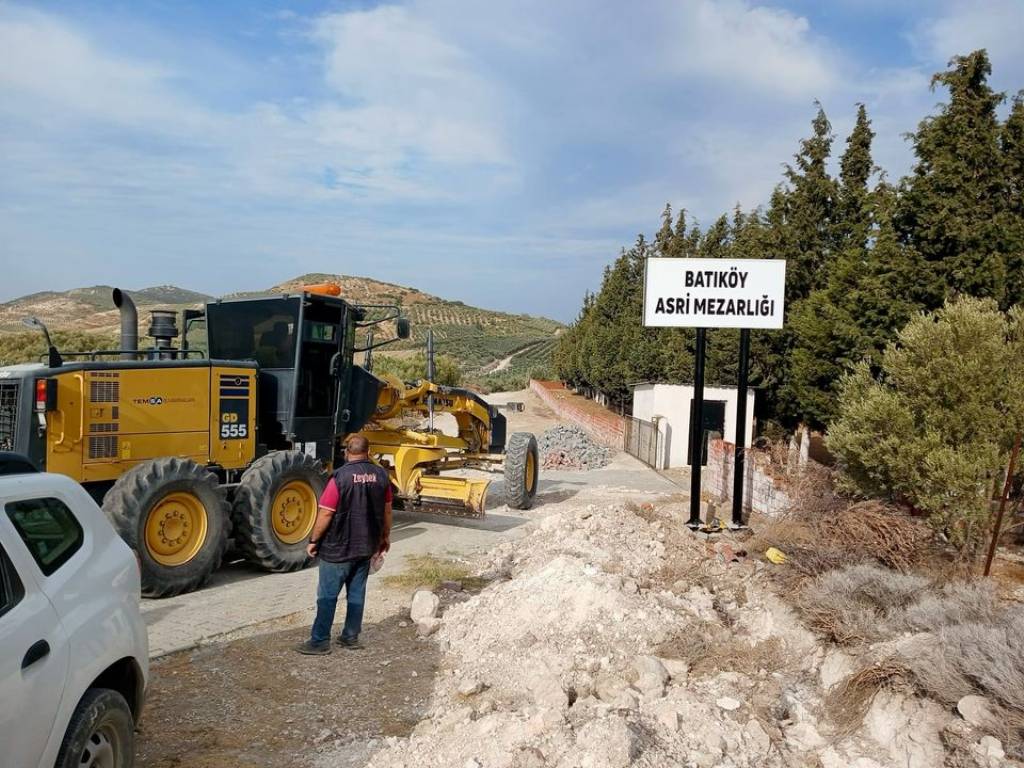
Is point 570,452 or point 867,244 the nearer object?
point 867,244

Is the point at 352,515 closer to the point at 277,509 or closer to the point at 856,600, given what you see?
the point at 277,509

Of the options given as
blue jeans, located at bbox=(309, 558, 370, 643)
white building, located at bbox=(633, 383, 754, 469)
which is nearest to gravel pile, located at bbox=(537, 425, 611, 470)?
white building, located at bbox=(633, 383, 754, 469)

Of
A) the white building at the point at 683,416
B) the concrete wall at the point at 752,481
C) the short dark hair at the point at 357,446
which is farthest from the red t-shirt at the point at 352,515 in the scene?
the white building at the point at 683,416

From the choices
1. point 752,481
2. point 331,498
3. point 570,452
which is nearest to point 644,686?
point 331,498

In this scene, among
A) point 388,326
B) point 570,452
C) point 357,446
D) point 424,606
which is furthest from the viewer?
point 388,326

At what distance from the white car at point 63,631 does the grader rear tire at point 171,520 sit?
11.9ft

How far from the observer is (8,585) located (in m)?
3.21

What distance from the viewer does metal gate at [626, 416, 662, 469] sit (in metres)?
21.5

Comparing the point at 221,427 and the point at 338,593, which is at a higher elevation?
the point at 221,427

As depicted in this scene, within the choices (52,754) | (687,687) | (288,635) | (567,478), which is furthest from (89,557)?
(567,478)

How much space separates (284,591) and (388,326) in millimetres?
66216

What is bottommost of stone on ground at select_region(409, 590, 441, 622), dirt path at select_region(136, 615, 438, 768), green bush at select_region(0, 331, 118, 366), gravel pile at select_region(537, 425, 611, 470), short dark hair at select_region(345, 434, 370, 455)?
gravel pile at select_region(537, 425, 611, 470)

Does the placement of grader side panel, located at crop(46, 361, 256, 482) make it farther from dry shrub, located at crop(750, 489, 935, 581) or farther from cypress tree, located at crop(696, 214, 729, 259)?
cypress tree, located at crop(696, 214, 729, 259)

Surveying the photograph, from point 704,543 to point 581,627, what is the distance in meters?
4.13
